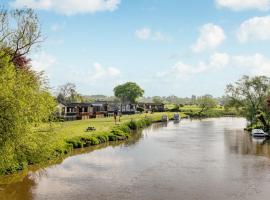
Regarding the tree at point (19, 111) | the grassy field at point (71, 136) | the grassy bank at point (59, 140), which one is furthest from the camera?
the grassy field at point (71, 136)

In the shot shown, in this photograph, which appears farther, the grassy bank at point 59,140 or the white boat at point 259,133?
the white boat at point 259,133

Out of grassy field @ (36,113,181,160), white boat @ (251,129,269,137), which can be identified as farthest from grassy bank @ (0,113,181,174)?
white boat @ (251,129,269,137)

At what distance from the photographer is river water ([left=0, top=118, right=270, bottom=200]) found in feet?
115

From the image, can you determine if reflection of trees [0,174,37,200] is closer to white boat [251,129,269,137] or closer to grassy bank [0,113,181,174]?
grassy bank [0,113,181,174]

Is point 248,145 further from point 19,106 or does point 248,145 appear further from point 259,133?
point 19,106

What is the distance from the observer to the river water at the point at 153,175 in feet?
115

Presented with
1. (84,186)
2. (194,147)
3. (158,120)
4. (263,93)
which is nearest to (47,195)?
(84,186)

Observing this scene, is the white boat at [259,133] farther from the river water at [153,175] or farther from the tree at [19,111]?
the tree at [19,111]

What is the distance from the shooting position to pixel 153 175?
42719 millimetres

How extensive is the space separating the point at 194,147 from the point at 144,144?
9.20 m

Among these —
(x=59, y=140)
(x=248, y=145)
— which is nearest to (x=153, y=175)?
(x=59, y=140)

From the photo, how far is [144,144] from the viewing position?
69.6 meters

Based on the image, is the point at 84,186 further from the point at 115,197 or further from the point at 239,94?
the point at 239,94

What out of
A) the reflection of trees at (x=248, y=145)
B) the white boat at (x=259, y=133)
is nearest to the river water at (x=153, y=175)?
the reflection of trees at (x=248, y=145)
